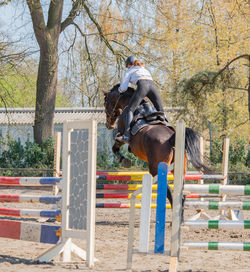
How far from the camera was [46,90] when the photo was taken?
18062mm

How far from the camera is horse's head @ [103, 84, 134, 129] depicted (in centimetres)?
877

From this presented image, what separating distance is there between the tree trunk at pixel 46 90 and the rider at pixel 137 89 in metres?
9.50

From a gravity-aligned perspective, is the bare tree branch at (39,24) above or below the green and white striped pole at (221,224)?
above

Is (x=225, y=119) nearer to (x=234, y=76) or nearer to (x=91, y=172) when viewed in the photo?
(x=234, y=76)

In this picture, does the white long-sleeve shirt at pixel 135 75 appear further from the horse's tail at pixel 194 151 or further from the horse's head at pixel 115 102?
the horse's tail at pixel 194 151

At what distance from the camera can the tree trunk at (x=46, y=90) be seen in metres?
17.6

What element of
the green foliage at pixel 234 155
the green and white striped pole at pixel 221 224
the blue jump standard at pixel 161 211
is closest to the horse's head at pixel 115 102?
the blue jump standard at pixel 161 211

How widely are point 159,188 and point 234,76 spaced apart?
14.4 m

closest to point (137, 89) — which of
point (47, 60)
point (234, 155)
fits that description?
point (47, 60)

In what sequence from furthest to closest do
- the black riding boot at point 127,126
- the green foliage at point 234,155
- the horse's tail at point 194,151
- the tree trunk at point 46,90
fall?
the green foliage at point 234,155
the tree trunk at point 46,90
the black riding boot at point 127,126
the horse's tail at point 194,151

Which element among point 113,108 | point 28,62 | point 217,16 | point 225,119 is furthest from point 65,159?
point 217,16

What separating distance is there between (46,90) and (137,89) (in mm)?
10342

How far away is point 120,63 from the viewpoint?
58.4 ft

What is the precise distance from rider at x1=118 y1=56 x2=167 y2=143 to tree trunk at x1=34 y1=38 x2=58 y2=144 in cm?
950
